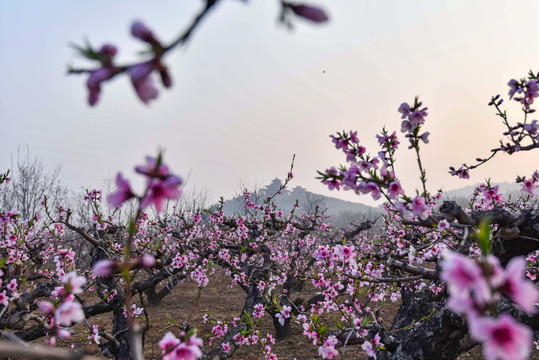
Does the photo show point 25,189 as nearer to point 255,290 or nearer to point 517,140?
point 255,290

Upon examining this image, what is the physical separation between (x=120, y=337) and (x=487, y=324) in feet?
19.9

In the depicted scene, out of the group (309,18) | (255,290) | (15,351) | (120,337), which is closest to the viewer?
(15,351)

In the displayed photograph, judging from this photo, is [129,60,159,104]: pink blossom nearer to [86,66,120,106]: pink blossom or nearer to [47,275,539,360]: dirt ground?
[86,66,120,106]: pink blossom

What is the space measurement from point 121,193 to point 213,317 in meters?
9.62

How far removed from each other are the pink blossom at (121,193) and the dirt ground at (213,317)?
260 cm

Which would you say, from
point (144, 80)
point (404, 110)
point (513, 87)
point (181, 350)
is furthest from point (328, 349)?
point (513, 87)

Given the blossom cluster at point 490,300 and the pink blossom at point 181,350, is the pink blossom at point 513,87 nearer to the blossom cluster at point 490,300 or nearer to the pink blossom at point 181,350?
the blossom cluster at point 490,300

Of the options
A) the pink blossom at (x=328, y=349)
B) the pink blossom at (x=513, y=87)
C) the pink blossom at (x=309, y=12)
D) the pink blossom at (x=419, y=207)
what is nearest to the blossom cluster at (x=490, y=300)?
the pink blossom at (x=309, y=12)

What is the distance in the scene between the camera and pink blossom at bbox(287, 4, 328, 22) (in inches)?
30.4

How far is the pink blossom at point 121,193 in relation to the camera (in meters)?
0.93

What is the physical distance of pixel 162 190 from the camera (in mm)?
846

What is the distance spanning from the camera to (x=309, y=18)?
78 cm

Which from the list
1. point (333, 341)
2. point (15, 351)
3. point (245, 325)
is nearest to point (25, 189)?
point (245, 325)

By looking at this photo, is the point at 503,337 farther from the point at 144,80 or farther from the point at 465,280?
the point at 144,80
